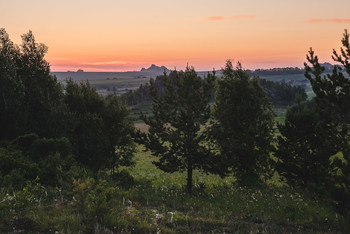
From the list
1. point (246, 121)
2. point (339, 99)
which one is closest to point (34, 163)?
point (339, 99)

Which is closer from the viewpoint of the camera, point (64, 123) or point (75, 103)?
point (64, 123)

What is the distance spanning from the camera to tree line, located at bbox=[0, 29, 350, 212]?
53.3 ft

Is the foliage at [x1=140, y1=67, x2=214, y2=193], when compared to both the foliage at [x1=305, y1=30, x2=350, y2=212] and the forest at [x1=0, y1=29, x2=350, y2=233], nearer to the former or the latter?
the forest at [x1=0, y1=29, x2=350, y2=233]

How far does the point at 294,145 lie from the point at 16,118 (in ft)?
62.9

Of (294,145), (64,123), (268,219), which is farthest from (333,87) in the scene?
(64,123)

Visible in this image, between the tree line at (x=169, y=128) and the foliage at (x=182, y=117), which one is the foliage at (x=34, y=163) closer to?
the tree line at (x=169, y=128)

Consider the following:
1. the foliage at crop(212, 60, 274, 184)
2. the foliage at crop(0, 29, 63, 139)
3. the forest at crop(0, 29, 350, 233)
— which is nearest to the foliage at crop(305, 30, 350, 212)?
the forest at crop(0, 29, 350, 233)

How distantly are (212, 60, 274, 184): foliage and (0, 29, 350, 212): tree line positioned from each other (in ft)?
0.24

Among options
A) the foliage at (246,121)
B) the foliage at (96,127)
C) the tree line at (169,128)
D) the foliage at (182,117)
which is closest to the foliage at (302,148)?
the tree line at (169,128)

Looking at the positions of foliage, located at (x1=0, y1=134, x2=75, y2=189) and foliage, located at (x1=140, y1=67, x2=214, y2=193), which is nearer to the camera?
foliage, located at (x1=0, y1=134, x2=75, y2=189)

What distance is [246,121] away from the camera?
20969 mm

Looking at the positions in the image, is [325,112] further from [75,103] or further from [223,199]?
[75,103]

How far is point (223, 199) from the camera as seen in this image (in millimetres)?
15727

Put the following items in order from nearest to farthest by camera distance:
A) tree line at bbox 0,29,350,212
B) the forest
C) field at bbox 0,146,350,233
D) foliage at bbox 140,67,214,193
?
field at bbox 0,146,350,233, the forest, tree line at bbox 0,29,350,212, foliage at bbox 140,67,214,193
